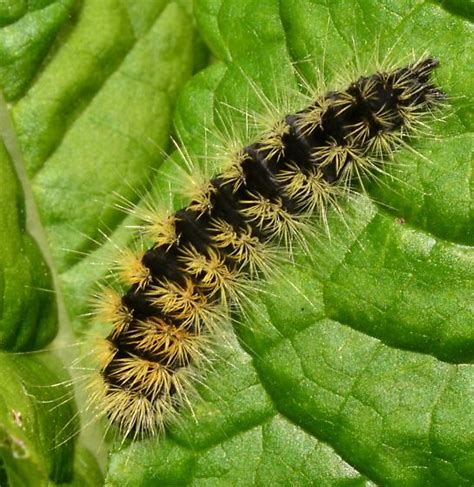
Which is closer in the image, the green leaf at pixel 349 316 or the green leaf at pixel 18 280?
the green leaf at pixel 349 316

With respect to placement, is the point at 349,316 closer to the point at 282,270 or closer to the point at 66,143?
the point at 282,270

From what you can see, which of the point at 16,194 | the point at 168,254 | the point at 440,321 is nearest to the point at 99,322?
the point at 168,254

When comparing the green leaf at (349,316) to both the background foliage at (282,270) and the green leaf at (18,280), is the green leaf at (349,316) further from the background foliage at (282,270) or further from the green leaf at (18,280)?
the green leaf at (18,280)

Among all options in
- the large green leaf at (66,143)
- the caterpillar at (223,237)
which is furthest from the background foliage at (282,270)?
the caterpillar at (223,237)

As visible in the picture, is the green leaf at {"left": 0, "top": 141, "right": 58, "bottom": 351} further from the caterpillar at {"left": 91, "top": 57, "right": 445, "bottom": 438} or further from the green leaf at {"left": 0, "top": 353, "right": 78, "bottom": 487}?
the caterpillar at {"left": 91, "top": 57, "right": 445, "bottom": 438}

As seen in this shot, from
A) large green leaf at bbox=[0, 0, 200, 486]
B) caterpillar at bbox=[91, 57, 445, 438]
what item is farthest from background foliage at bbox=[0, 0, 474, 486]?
caterpillar at bbox=[91, 57, 445, 438]

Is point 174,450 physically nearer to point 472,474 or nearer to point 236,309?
point 236,309
